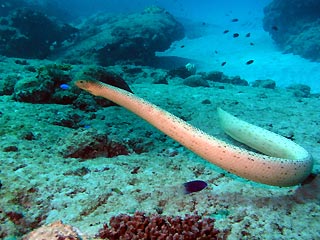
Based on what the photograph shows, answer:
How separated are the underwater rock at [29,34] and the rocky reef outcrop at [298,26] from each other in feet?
65.8

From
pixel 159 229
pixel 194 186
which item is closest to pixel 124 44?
pixel 194 186

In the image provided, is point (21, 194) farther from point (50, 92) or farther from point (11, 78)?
point (11, 78)

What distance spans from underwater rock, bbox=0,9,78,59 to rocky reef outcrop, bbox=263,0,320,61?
2005cm

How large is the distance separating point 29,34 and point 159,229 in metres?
20.7

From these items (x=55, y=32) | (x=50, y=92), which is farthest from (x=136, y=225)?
(x=55, y=32)

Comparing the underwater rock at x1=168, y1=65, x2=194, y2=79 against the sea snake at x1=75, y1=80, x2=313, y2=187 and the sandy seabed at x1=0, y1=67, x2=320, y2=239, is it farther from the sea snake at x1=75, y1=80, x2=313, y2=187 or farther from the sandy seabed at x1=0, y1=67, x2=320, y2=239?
the sea snake at x1=75, y1=80, x2=313, y2=187

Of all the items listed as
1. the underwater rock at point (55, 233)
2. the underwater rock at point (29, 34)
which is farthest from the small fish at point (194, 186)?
the underwater rock at point (29, 34)

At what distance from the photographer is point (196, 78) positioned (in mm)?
13453

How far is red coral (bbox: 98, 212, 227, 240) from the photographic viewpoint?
2.73 meters

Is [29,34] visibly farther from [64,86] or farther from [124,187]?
[124,187]

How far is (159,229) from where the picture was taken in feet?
9.37

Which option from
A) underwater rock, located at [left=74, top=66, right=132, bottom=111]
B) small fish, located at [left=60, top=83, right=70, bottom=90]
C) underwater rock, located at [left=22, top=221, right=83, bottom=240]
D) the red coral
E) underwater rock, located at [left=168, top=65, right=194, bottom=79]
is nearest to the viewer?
underwater rock, located at [left=22, top=221, right=83, bottom=240]

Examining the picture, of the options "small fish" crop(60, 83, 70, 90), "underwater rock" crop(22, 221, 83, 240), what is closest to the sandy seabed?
"underwater rock" crop(22, 221, 83, 240)

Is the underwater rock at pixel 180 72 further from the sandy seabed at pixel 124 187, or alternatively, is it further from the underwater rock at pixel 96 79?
the sandy seabed at pixel 124 187
